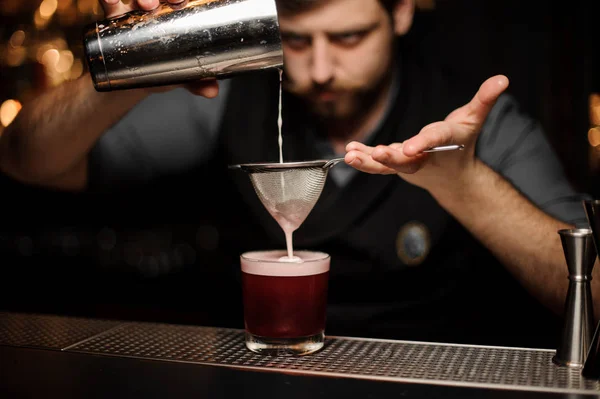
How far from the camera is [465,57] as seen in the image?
2.04 meters

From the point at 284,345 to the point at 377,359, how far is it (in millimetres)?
197

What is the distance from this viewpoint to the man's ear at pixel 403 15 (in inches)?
81.0

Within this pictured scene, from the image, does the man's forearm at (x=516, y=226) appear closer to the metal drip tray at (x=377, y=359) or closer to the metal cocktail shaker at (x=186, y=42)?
the metal drip tray at (x=377, y=359)

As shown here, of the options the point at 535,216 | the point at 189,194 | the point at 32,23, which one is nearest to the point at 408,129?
the point at 535,216

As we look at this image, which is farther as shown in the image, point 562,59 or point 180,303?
point 180,303

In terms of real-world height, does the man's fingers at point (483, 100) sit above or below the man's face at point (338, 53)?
below

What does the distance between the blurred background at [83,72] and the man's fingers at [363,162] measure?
0.85 metres

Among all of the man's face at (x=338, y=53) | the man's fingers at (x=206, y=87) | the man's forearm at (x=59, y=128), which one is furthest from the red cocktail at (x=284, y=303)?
the man's face at (x=338, y=53)

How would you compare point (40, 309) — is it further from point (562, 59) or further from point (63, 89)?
point (562, 59)

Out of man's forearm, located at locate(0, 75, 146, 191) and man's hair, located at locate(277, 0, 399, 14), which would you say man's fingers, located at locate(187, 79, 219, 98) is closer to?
man's forearm, located at locate(0, 75, 146, 191)

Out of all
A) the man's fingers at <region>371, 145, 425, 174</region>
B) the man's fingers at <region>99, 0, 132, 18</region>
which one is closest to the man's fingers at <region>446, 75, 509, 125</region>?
the man's fingers at <region>371, 145, 425, 174</region>

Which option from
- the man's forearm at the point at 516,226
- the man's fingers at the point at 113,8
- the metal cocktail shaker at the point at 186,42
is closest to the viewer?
the metal cocktail shaker at the point at 186,42

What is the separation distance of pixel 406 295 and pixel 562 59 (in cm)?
90

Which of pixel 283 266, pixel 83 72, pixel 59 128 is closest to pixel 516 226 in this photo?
pixel 283 266
